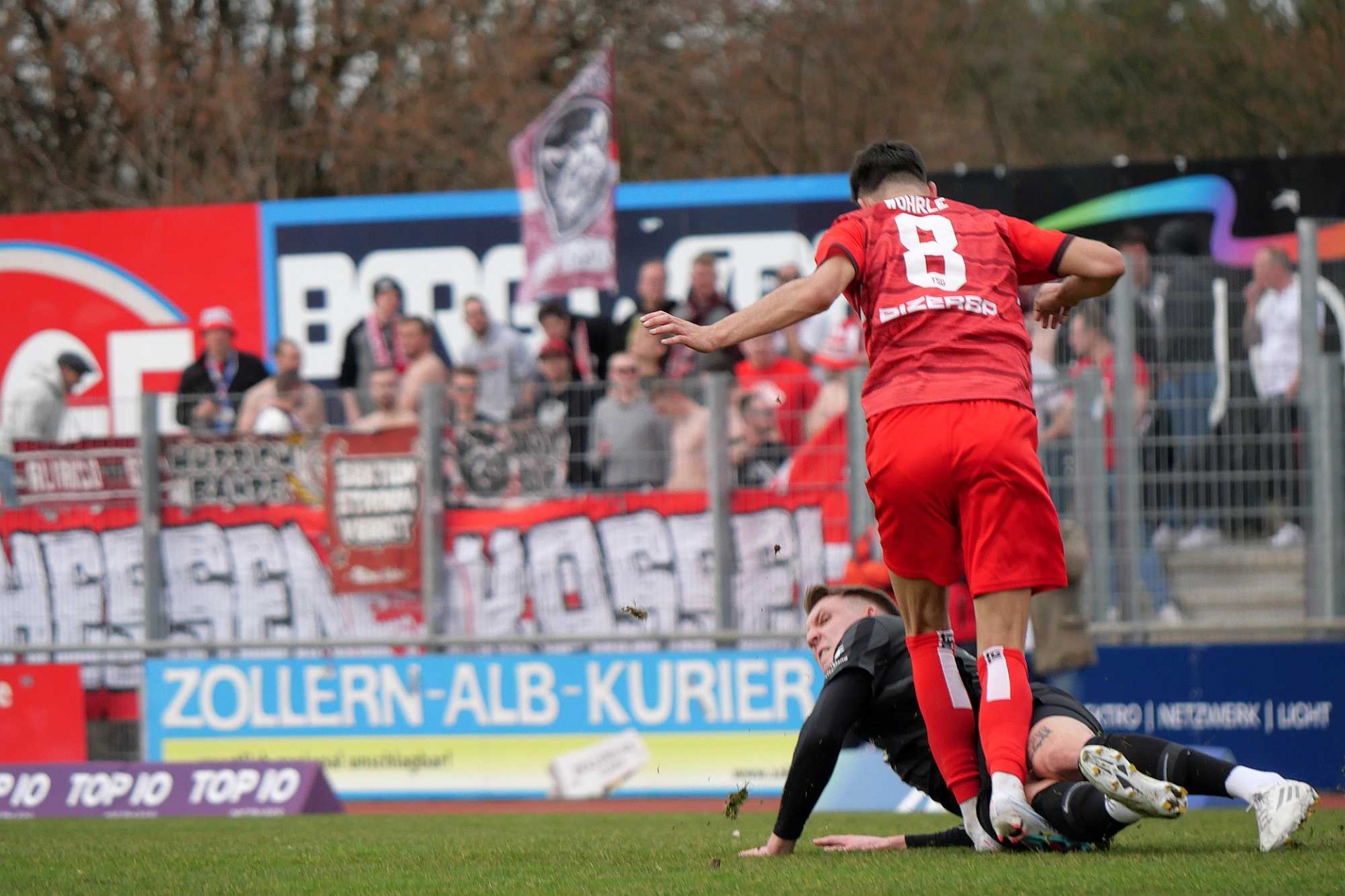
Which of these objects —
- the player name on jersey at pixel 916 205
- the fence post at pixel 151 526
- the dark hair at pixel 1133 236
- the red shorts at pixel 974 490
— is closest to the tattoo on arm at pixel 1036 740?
the red shorts at pixel 974 490

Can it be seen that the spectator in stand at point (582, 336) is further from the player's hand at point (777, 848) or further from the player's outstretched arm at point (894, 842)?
the player's hand at point (777, 848)

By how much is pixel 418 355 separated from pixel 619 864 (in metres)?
10.2

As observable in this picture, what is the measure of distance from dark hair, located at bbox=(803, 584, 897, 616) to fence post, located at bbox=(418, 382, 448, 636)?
6.47m

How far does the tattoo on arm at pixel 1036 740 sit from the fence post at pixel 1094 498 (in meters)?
6.41

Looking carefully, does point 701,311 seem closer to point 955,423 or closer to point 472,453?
point 472,453

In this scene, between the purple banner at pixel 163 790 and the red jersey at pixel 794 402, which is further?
the red jersey at pixel 794 402

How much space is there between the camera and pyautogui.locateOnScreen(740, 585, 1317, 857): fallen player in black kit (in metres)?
5.20

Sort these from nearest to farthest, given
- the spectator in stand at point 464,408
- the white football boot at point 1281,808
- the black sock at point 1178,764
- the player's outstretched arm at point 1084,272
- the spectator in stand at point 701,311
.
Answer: the white football boot at point 1281,808 → the black sock at point 1178,764 → the player's outstretched arm at point 1084,272 → the spectator in stand at point 464,408 → the spectator in stand at point 701,311

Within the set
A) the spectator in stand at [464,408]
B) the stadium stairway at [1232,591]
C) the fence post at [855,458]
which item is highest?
the spectator in stand at [464,408]

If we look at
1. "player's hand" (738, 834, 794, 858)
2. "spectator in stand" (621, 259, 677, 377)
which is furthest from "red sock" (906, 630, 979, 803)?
"spectator in stand" (621, 259, 677, 377)

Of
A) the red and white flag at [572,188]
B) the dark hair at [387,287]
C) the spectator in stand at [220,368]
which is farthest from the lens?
the dark hair at [387,287]

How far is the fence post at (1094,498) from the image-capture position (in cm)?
1186

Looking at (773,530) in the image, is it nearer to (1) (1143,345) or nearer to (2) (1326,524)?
(1) (1143,345)

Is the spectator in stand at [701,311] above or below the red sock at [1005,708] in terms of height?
above
